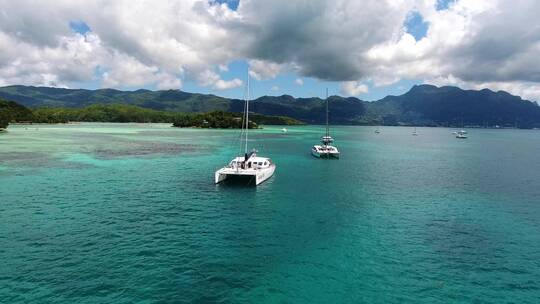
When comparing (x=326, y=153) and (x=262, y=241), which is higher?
(x=326, y=153)

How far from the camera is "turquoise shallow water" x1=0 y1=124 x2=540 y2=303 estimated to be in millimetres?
22578

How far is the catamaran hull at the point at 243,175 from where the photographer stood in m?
56.1

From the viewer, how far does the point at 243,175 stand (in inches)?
2265

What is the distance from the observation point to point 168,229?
1325 inches

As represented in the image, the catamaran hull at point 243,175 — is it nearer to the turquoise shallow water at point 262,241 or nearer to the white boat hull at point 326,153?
the turquoise shallow water at point 262,241

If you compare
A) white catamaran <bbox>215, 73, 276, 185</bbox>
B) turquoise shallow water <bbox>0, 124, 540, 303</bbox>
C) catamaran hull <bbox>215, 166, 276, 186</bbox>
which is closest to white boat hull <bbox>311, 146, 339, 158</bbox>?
white catamaran <bbox>215, 73, 276, 185</bbox>

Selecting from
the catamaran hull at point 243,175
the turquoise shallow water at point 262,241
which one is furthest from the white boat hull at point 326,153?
the catamaran hull at point 243,175

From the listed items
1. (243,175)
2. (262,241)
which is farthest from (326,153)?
(262,241)

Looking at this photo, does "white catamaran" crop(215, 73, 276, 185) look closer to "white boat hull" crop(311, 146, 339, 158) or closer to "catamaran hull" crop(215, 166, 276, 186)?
"catamaran hull" crop(215, 166, 276, 186)

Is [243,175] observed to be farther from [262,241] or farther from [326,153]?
[326,153]

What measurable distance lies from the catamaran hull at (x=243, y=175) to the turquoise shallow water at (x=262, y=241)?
1.84 meters

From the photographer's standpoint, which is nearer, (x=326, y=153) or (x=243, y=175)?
(x=243, y=175)

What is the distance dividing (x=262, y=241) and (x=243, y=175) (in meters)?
26.8

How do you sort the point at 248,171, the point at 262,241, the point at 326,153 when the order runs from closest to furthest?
the point at 262,241
the point at 248,171
the point at 326,153
